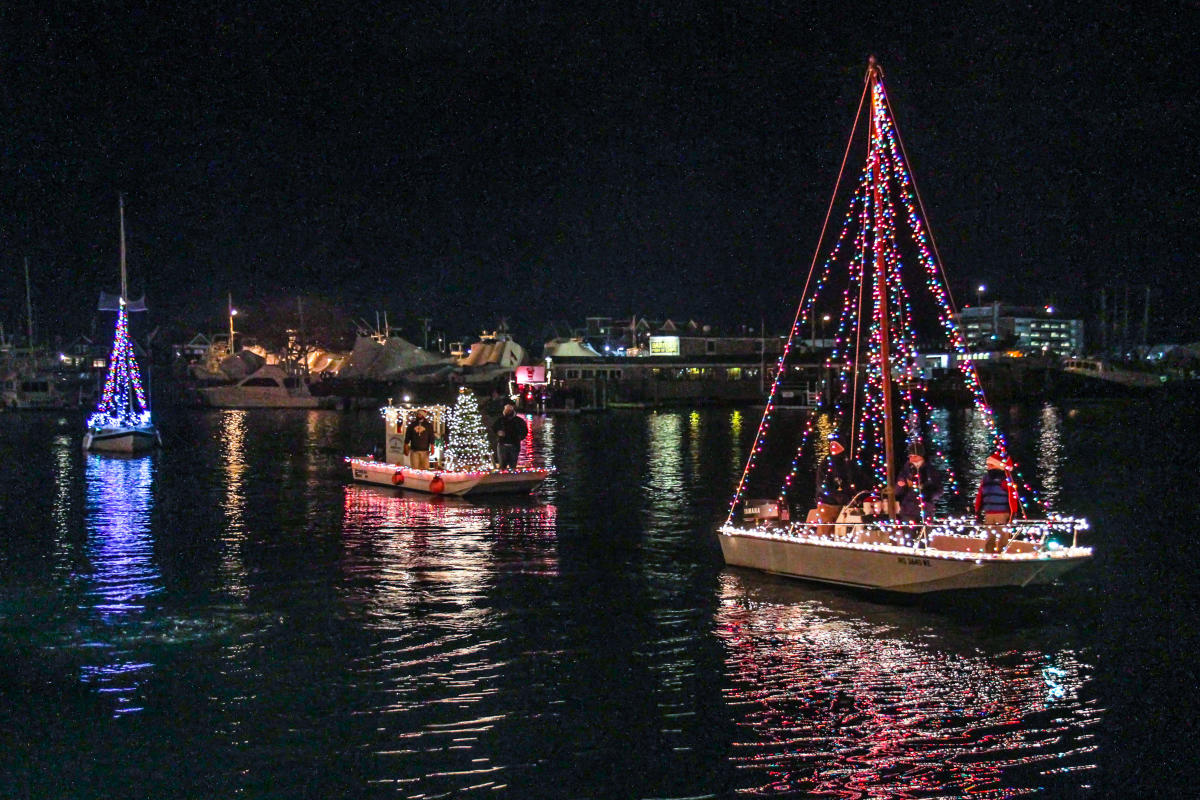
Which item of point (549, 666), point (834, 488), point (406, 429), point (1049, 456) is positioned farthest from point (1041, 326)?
point (549, 666)

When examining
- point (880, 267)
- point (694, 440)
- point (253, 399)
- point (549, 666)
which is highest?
point (880, 267)

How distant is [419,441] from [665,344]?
103025 mm

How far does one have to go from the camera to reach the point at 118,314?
45.1 meters

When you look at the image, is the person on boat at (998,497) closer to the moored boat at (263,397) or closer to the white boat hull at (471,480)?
the white boat hull at (471,480)

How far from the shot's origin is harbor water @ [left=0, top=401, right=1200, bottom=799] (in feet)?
31.7

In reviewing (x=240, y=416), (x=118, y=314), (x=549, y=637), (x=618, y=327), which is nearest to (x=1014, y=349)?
(x=618, y=327)

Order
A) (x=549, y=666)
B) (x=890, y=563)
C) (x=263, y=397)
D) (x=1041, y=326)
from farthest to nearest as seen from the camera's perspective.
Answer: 1. (x=1041, y=326)
2. (x=263, y=397)
3. (x=890, y=563)
4. (x=549, y=666)

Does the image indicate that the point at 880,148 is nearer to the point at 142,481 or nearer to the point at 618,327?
the point at 142,481

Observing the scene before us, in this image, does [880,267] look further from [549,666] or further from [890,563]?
[549,666]

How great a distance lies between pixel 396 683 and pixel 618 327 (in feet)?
472

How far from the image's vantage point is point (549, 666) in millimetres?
12883

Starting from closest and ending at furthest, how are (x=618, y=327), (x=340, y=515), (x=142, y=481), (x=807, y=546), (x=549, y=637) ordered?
(x=549, y=637) < (x=807, y=546) < (x=340, y=515) < (x=142, y=481) < (x=618, y=327)

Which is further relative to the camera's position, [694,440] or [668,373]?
[668,373]

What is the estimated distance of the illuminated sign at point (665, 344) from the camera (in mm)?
131125
